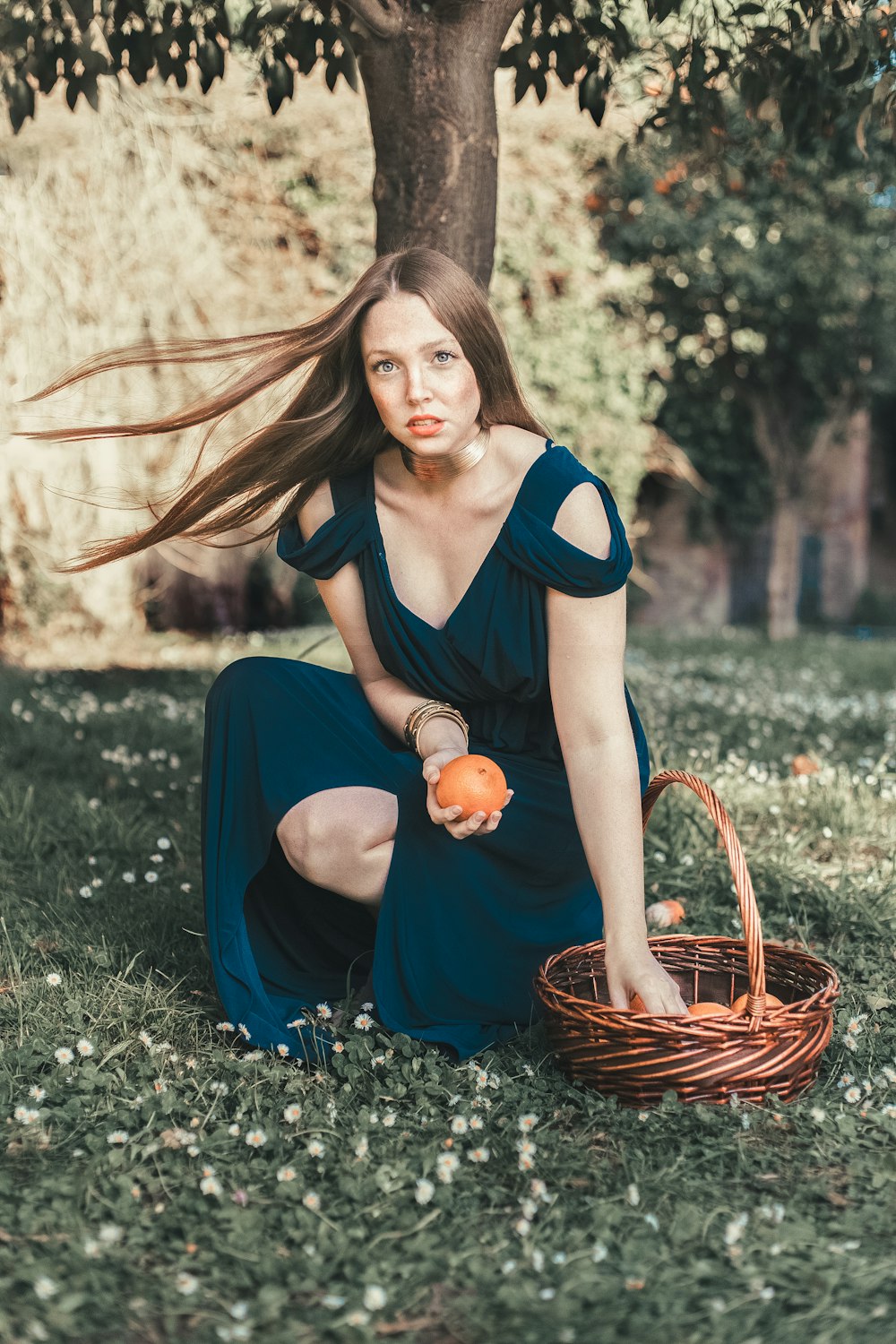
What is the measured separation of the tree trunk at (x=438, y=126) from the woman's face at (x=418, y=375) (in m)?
1.01

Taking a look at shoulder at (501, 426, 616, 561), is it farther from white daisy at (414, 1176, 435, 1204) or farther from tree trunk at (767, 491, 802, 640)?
tree trunk at (767, 491, 802, 640)

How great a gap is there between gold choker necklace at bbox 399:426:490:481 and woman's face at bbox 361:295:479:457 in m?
0.06

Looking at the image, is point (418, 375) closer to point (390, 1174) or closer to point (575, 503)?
point (575, 503)

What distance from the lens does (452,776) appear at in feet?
7.96

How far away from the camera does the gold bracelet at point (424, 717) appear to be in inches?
111

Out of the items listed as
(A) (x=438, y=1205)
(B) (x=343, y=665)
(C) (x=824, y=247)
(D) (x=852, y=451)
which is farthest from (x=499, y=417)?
(D) (x=852, y=451)

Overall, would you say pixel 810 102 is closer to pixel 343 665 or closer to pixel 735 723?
pixel 735 723

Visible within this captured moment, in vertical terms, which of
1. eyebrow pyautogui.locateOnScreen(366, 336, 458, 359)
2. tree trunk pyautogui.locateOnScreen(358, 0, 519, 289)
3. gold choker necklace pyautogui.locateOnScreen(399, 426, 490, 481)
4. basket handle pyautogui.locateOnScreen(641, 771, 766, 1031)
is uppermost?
tree trunk pyautogui.locateOnScreen(358, 0, 519, 289)

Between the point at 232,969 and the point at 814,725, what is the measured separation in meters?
3.79

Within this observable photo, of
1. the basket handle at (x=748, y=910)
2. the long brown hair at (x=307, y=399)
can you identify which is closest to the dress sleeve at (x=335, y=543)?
the long brown hair at (x=307, y=399)

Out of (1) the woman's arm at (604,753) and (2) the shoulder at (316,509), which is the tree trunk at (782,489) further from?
(1) the woman's arm at (604,753)

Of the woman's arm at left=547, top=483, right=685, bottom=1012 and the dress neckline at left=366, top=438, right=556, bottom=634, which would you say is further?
the dress neckline at left=366, top=438, right=556, bottom=634

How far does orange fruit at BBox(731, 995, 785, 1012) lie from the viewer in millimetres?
2475

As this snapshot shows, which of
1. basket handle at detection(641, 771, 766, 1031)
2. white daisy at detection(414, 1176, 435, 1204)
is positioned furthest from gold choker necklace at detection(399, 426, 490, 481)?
white daisy at detection(414, 1176, 435, 1204)
